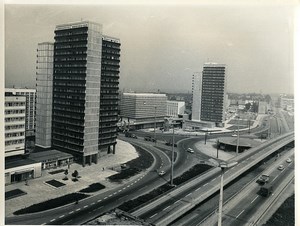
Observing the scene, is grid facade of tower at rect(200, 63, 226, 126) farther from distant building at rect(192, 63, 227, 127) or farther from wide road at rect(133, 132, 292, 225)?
wide road at rect(133, 132, 292, 225)

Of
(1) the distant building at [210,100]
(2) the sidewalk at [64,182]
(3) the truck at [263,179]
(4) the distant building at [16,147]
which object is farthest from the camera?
(1) the distant building at [210,100]

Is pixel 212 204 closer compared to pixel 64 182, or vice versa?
pixel 212 204

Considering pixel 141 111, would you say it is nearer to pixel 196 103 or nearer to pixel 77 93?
pixel 196 103

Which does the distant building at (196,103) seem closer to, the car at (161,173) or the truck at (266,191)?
the car at (161,173)

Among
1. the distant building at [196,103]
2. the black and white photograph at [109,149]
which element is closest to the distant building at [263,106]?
the black and white photograph at [109,149]

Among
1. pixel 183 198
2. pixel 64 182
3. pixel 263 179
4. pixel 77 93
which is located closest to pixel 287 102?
pixel 183 198

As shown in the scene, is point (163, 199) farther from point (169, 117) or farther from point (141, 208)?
point (169, 117)
